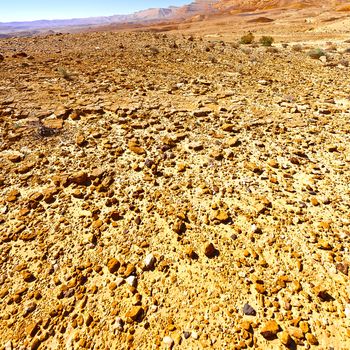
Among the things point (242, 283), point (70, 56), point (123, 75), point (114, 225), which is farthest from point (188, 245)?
point (70, 56)

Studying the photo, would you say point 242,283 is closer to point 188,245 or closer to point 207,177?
point 188,245

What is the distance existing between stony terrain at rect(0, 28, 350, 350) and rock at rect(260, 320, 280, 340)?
15mm

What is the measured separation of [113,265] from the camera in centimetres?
364

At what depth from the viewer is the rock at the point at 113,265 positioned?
3.61m

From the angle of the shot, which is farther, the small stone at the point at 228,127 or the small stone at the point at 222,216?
the small stone at the point at 228,127

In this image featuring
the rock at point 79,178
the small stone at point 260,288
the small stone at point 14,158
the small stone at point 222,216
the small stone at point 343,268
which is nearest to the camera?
the small stone at point 260,288

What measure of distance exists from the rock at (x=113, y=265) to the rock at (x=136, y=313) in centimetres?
61

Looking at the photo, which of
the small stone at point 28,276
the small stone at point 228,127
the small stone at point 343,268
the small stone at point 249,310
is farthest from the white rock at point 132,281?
the small stone at point 228,127

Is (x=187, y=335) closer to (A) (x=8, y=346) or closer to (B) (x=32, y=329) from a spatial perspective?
(B) (x=32, y=329)

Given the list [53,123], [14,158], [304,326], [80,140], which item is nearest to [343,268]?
[304,326]

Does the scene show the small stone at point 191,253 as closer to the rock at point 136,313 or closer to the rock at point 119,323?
the rock at point 136,313

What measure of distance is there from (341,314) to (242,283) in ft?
3.63

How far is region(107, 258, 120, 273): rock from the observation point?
11.8ft

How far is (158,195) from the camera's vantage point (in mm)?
4727
